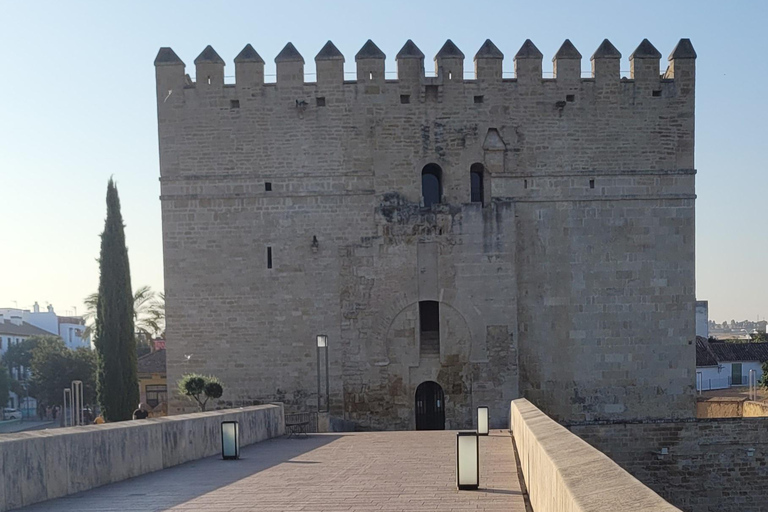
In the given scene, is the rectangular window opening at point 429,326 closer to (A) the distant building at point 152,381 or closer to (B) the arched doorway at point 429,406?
(B) the arched doorway at point 429,406

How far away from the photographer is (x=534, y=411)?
358 inches

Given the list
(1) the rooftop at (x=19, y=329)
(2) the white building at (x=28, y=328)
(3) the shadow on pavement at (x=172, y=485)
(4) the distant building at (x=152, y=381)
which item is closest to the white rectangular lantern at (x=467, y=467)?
(3) the shadow on pavement at (x=172, y=485)

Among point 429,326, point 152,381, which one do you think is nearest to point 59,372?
point 152,381

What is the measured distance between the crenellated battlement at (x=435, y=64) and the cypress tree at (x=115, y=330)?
3620mm

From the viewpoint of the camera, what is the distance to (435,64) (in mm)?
18891

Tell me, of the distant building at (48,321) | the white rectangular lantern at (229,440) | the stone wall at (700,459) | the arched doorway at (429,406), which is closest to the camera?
the white rectangular lantern at (229,440)

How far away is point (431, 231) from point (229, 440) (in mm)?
A: 9913

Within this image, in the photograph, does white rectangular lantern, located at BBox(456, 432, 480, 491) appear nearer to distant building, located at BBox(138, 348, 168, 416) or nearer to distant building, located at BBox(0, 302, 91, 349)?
distant building, located at BBox(138, 348, 168, 416)

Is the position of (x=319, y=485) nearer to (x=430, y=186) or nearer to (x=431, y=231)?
(x=431, y=231)

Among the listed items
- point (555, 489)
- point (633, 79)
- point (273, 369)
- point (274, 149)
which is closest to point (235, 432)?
point (555, 489)

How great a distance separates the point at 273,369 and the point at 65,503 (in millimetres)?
12271

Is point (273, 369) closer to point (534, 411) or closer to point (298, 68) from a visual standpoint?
point (298, 68)

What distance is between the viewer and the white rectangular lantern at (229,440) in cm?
935

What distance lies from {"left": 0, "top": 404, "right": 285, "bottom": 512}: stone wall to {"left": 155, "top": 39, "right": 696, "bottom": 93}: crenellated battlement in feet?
34.0
